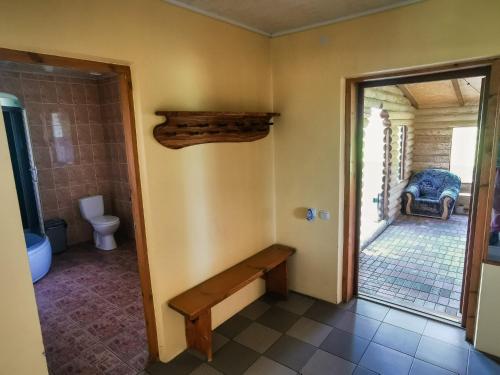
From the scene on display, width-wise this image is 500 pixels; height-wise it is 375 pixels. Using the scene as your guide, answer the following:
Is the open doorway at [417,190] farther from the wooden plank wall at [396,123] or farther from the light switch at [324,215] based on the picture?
the light switch at [324,215]

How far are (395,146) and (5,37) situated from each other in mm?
6024

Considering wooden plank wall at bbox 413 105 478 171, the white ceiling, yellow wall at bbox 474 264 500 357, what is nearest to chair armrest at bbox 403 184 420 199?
wooden plank wall at bbox 413 105 478 171

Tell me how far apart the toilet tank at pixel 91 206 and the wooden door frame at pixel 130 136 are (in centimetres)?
289

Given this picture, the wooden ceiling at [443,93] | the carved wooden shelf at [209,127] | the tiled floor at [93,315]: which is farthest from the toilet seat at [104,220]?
the wooden ceiling at [443,93]

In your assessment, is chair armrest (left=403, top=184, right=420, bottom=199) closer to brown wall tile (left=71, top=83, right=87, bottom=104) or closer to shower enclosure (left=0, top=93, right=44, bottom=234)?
brown wall tile (left=71, top=83, right=87, bottom=104)

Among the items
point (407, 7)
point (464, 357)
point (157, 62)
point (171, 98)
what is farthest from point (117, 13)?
point (464, 357)

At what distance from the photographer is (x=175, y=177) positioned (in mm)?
2365

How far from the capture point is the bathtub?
3.58 meters

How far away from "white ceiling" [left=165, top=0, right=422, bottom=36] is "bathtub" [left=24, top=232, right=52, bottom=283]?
3092 mm

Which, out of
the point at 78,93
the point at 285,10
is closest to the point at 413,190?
the point at 285,10

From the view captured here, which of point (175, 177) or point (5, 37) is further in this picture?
point (175, 177)

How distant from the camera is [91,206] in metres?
4.79

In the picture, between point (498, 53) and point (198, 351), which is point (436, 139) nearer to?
point (498, 53)

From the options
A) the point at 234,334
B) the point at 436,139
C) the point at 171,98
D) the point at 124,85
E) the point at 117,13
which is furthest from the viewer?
the point at 436,139
